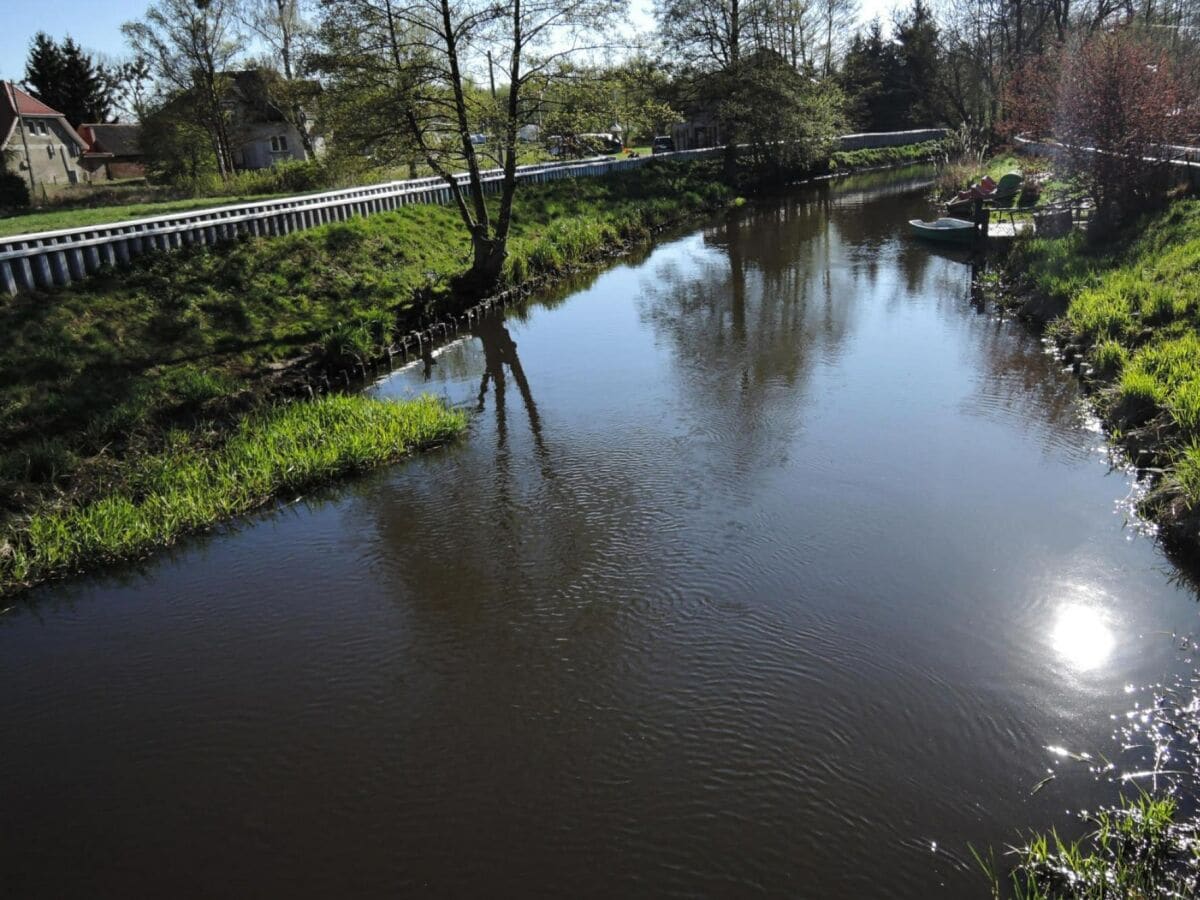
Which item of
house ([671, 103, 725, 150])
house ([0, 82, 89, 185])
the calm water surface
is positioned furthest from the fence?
house ([0, 82, 89, 185])

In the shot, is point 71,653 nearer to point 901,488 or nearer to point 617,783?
point 617,783

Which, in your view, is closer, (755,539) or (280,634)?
(280,634)

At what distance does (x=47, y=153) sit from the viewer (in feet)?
135

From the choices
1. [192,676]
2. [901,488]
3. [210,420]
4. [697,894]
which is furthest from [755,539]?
[210,420]

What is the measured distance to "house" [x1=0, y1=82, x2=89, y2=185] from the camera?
125 feet

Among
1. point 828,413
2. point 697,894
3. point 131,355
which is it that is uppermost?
point 131,355

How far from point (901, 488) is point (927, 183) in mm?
31793

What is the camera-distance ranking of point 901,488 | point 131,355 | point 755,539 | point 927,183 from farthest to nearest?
point 927,183 < point 131,355 < point 901,488 < point 755,539

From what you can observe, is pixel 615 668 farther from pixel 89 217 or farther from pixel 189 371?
pixel 89 217

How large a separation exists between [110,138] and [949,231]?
50.0 metres

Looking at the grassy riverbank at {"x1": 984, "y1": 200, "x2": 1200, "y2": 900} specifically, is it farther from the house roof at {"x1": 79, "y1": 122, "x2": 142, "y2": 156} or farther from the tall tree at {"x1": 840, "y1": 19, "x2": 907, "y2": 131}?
the house roof at {"x1": 79, "y1": 122, "x2": 142, "y2": 156}

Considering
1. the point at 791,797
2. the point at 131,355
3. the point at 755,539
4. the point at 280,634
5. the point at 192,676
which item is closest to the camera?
the point at 791,797

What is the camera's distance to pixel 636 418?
10445mm

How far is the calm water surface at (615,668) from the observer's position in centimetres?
438
